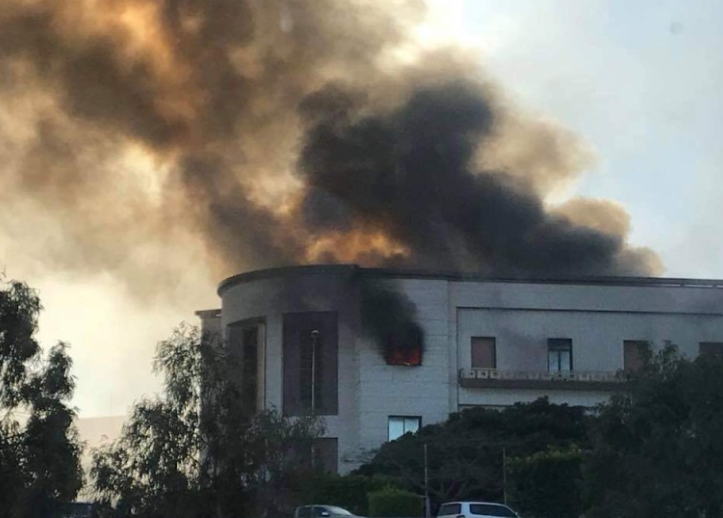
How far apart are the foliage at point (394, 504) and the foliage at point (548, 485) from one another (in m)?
4.05

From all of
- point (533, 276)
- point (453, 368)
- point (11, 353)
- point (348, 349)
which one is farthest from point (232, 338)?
point (11, 353)

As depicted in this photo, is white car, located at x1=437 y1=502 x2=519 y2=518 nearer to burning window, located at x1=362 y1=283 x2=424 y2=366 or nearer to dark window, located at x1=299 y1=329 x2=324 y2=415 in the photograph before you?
burning window, located at x1=362 y1=283 x2=424 y2=366

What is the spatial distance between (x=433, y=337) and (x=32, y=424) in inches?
1507

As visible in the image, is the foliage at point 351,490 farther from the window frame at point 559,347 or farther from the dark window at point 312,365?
the window frame at point 559,347

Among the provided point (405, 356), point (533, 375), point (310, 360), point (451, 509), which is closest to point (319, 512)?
point (451, 509)

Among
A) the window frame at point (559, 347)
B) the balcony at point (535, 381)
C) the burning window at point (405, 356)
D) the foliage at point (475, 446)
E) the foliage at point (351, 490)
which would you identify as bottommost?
the foliage at point (351, 490)

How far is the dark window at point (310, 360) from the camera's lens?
7812cm

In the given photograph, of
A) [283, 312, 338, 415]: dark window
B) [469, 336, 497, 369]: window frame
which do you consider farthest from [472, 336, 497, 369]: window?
[283, 312, 338, 415]: dark window

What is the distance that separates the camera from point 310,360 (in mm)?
79000

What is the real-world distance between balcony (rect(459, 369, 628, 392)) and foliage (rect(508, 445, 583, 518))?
20.2 meters

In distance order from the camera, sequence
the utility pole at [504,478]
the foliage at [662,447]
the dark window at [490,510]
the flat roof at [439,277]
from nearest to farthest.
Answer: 1. the foliage at [662,447]
2. the dark window at [490,510]
3. the utility pole at [504,478]
4. the flat roof at [439,277]

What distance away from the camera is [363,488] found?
202ft

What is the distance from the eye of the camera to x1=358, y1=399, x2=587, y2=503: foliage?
211 feet

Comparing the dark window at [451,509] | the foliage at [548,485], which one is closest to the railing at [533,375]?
the foliage at [548,485]
